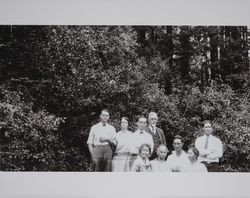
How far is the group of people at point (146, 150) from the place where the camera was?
15.1ft

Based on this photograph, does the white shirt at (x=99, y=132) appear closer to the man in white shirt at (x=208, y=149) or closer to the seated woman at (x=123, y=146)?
the seated woman at (x=123, y=146)

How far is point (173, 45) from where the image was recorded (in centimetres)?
479

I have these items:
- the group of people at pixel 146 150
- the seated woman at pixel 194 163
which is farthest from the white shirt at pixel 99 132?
the seated woman at pixel 194 163

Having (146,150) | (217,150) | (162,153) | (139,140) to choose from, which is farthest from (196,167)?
(139,140)

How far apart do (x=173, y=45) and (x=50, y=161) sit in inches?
76.8

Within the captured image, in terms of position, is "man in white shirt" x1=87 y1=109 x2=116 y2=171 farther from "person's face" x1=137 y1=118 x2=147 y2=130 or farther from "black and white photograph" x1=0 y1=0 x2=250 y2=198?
"person's face" x1=137 y1=118 x2=147 y2=130

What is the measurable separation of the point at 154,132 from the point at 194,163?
1.87 ft

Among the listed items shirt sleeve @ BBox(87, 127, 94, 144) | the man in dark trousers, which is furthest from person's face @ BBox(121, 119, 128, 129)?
shirt sleeve @ BBox(87, 127, 94, 144)

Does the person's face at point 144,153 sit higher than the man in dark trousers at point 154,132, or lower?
lower

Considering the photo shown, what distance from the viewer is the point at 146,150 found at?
4.65m

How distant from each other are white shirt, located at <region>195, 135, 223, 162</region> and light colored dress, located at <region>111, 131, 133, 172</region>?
0.78m

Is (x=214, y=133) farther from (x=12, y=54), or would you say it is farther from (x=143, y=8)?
(x=12, y=54)

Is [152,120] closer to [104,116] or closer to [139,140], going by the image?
[139,140]

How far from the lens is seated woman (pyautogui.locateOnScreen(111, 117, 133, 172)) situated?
462 centimetres
